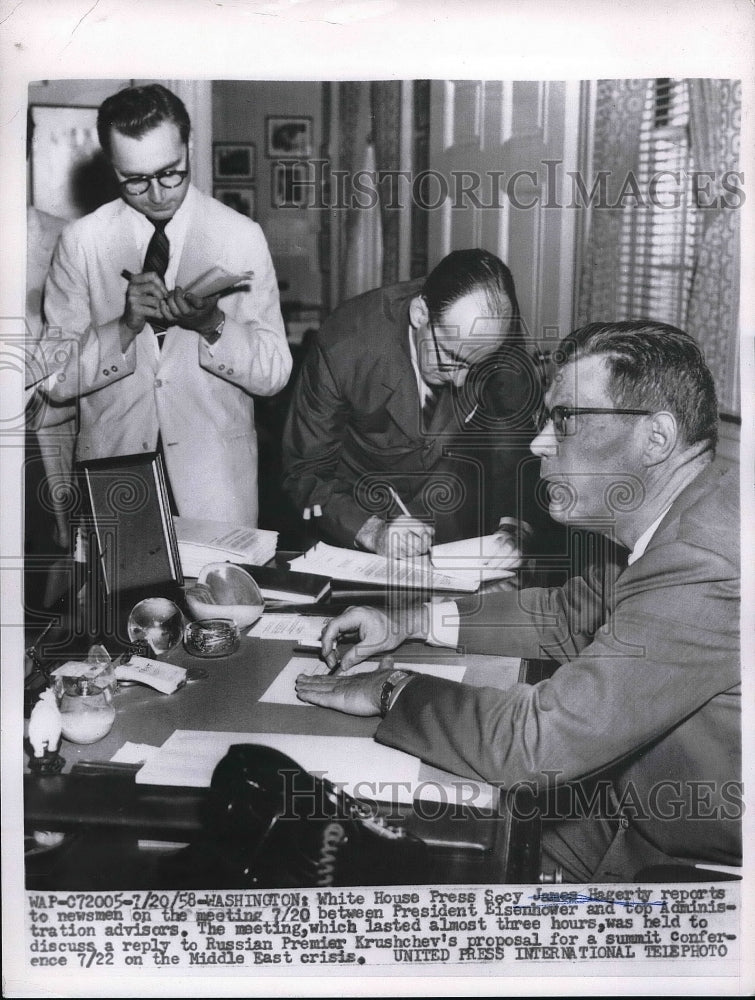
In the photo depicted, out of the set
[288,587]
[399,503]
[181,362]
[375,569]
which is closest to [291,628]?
[288,587]

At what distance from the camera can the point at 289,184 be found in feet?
5.52

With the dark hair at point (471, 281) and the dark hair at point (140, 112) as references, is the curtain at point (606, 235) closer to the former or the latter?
the dark hair at point (471, 281)

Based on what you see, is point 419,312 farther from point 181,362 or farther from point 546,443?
point 181,362

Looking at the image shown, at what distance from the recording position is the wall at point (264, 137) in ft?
5.45

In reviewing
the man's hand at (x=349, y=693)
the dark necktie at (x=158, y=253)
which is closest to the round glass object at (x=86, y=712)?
the man's hand at (x=349, y=693)

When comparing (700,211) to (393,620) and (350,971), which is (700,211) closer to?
(393,620)

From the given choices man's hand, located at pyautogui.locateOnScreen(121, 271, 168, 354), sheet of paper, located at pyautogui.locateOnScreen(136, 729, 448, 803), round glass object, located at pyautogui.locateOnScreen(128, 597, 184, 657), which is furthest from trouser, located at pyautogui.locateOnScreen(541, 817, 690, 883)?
man's hand, located at pyautogui.locateOnScreen(121, 271, 168, 354)

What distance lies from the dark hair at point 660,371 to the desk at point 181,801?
0.58 meters

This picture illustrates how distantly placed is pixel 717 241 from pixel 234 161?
3.16 ft

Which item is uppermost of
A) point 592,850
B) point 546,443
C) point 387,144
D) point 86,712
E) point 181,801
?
point 387,144

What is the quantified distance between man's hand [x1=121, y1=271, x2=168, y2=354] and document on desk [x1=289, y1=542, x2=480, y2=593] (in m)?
0.57

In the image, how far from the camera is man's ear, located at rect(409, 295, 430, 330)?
5.68 ft
